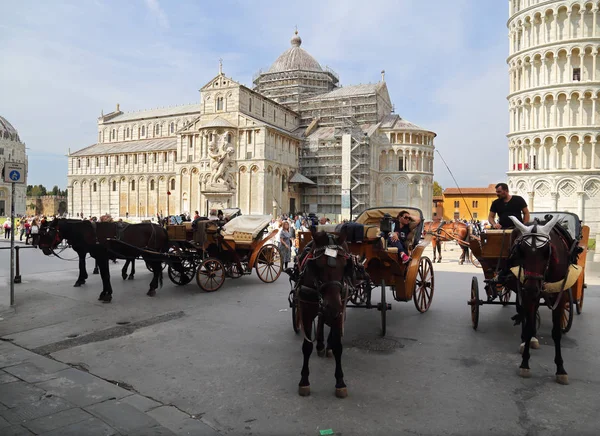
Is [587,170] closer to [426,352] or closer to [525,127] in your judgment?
[525,127]

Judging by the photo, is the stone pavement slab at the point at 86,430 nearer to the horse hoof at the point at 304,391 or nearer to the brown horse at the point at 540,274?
the horse hoof at the point at 304,391

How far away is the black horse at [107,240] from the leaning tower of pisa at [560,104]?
3284 cm

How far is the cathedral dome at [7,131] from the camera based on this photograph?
3634 inches

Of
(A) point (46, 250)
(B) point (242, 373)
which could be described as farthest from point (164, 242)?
(B) point (242, 373)

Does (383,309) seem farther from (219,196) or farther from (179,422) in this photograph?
(219,196)

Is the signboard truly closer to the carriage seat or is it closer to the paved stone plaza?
the paved stone plaza

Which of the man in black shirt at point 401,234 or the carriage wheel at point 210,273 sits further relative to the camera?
the carriage wheel at point 210,273

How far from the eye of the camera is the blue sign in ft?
27.8

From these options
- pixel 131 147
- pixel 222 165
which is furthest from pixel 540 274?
pixel 131 147

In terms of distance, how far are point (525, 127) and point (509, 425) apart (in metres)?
36.9

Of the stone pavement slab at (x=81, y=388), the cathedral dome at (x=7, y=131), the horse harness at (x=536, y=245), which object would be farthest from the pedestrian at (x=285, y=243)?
the cathedral dome at (x=7, y=131)

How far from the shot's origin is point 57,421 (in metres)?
3.87

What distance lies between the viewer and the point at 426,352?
5.94 m

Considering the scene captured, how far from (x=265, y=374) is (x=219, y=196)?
4288 cm
